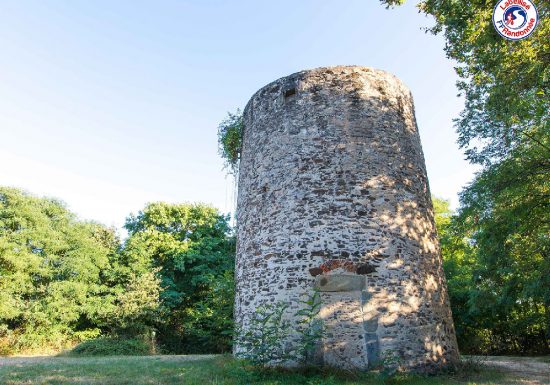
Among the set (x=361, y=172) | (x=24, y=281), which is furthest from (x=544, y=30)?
(x=24, y=281)

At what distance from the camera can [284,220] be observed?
8641mm

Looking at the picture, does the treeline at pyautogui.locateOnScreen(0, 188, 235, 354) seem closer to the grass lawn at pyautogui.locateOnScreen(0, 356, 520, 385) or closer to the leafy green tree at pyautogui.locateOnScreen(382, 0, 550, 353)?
the grass lawn at pyautogui.locateOnScreen(0, 356, 520, 385)

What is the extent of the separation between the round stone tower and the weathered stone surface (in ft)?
0.07

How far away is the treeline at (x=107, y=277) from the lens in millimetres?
18906

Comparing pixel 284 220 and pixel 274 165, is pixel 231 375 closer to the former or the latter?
pixel 284 220

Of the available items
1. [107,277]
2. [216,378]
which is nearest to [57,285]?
[107,277]

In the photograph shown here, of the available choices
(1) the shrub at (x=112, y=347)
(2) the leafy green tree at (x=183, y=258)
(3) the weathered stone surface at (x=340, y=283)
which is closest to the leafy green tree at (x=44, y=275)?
(2) the leafy green tree at (x=183, y=258)

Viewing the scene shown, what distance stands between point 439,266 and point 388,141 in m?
3.30

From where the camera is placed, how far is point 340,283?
7797mm

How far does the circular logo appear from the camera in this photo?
293 inches

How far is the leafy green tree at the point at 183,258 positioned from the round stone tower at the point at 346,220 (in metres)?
11.7

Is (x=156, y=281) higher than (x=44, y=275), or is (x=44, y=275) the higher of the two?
(x=44, y=275)

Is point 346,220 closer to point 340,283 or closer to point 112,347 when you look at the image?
point 340,283

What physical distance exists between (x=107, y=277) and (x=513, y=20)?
2214 centimetres
